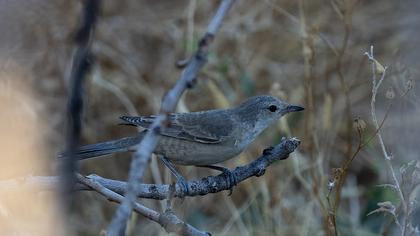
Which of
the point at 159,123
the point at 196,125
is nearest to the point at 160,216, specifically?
the point at 159,123

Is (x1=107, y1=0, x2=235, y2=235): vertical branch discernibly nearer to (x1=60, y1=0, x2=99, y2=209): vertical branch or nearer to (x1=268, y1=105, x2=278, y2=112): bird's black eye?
(x1=60, y1=0, x2=99, y2=209): vertical branch

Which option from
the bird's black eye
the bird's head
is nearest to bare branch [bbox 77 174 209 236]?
the bird's head

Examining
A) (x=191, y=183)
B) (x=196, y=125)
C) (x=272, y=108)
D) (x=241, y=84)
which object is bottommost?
(x=191, y=183)

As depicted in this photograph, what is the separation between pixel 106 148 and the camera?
4.23 metres

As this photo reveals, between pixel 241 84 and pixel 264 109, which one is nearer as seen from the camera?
pixel 264 109

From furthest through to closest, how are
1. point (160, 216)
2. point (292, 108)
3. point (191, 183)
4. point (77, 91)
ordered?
Result: 1. point (292, 108)
2. point (191, 183)
3. point (160, 216)
4. point (77, 91)

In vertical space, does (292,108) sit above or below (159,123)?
above

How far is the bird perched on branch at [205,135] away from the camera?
4.31 metres

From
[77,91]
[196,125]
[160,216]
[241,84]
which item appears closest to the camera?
[77,91]

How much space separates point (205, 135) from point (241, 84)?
278cm

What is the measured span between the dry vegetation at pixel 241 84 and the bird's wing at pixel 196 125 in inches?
55.5

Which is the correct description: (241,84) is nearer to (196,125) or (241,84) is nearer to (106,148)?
(196,125)

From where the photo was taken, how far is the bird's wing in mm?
4417

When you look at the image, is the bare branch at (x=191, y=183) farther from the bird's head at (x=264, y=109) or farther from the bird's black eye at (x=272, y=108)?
the bird's black eye at (x=272, y=108)
